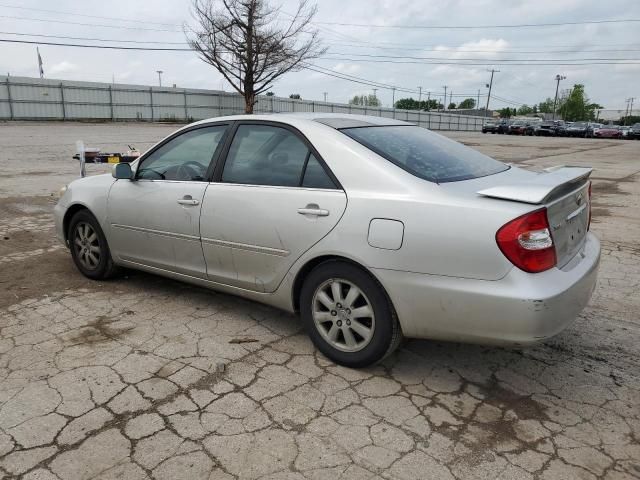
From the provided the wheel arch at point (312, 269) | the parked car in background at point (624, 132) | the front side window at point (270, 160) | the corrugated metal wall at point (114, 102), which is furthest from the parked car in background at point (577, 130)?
the wheel arch at point (312, 269)

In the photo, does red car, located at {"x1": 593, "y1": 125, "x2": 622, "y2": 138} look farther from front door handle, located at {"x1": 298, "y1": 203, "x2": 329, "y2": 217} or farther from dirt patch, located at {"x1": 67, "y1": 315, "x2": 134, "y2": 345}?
dirt patch, located at {"x1": 67, "y1": 315, "x2": 134, "y2": 345}

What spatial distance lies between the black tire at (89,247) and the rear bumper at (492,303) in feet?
8.89

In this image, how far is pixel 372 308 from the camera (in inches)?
115

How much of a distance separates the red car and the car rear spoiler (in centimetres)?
5279

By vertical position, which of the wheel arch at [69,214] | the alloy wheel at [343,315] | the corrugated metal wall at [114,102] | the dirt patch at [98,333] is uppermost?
the corrugated metal wall at [114,102]

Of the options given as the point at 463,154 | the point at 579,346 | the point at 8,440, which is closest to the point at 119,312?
the point at 8,440

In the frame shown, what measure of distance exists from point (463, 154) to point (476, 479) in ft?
7.05

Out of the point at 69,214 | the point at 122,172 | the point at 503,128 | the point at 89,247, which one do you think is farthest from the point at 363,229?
the point at 503,128

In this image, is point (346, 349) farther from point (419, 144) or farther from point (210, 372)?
point (419, 144)

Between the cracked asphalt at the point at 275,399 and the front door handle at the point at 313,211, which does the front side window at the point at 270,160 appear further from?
the cracked asphalt at the point at 275,399

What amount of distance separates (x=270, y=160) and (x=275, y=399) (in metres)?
1.51

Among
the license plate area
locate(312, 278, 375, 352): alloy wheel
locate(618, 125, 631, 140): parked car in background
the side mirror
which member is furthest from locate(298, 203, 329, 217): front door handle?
locate(618, 125, 631, 140): parked car in background

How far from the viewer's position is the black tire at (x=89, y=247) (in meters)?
4.46

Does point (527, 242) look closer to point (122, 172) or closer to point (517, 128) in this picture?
point (122, 172)
